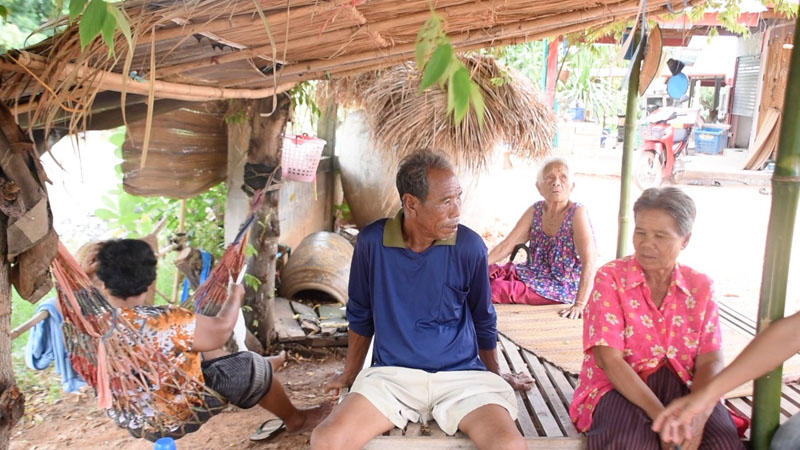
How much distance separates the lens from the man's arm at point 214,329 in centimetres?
269

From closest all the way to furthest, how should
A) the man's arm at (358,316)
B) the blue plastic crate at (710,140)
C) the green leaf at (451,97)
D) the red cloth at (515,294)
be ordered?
the green leaf at (451,97)
the man's arm at (358,316)
the red cloth at (515,294)
the blue plastic crate at (710,140)

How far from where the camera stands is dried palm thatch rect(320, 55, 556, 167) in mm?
4668

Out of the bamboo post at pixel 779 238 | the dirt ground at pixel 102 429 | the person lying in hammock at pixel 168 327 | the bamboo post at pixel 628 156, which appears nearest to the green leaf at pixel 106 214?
the dirt ground at pixel 102 429

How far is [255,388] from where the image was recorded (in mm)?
3049

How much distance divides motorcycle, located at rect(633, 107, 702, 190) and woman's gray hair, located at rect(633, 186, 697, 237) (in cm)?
1023

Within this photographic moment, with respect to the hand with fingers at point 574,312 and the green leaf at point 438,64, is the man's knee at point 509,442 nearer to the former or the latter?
the green leaf at point 438,64

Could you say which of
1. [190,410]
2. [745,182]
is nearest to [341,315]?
[190,410]

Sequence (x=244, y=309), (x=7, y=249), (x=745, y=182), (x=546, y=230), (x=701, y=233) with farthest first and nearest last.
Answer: (x=745, y=182) → (x=701, y=233) → (x=244, y=309) → (x=546, y=230) → (x=7, y=249)

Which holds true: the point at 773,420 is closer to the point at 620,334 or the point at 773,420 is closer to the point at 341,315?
the point at 620,334

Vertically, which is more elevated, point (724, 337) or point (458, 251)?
point (458, 251)

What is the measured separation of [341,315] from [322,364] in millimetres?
505

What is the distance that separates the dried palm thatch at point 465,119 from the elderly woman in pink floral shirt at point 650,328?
2.66 m

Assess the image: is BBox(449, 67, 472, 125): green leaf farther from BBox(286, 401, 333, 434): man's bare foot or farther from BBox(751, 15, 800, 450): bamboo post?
BBox(286, 401, 333, 434): man's bare foot

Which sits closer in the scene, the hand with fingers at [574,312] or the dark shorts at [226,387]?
the dark shorts at [226,387]
